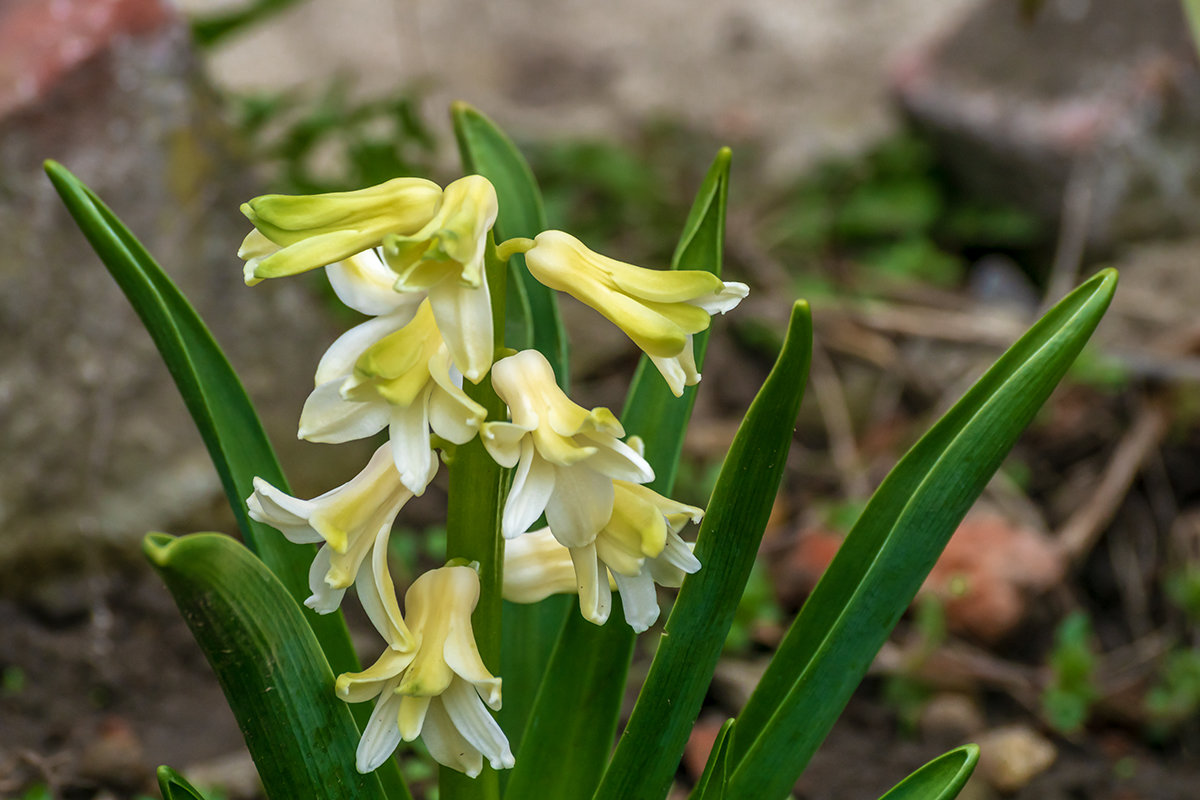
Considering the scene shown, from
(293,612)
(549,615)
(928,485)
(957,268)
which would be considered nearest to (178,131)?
(549,615)

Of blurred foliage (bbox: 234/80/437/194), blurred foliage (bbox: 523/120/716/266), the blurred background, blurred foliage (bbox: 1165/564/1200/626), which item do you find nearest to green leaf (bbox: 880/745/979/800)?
the blurred background

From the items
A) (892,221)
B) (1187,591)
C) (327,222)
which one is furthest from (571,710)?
(892,221)

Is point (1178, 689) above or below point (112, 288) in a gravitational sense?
below

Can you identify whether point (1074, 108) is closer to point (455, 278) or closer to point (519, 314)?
point (519, 314)

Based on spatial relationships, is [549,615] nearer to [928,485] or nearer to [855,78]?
[928,485]

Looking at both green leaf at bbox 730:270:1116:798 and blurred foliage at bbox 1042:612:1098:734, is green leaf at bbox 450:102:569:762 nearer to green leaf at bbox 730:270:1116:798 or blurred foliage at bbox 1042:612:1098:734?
green leaf at bbox 730:270:1116:798

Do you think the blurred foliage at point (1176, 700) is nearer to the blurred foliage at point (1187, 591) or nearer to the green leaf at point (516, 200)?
the blurred foliage at point (1187, 591)
